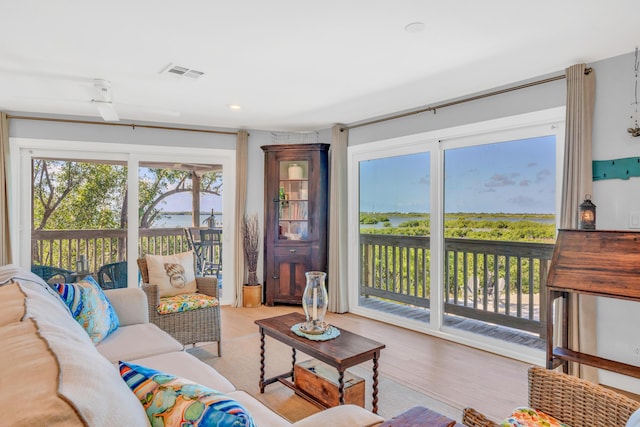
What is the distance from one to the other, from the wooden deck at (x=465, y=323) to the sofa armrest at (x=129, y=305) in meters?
2.76

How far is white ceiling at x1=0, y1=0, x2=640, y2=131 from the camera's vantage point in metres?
2.18

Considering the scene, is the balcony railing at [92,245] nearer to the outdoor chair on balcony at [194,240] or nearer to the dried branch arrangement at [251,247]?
the outdoor chair on balcony at [194,240]

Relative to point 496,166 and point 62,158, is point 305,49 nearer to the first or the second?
point 496,166

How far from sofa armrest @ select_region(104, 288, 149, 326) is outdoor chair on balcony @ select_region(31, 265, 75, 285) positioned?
2099mm

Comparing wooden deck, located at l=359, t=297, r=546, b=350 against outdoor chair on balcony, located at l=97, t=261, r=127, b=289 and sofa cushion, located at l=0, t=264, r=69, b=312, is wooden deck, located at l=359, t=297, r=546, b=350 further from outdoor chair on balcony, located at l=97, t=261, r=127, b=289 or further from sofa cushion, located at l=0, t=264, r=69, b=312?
sofa cushion, located at l=0, t=264, r=69, b=312

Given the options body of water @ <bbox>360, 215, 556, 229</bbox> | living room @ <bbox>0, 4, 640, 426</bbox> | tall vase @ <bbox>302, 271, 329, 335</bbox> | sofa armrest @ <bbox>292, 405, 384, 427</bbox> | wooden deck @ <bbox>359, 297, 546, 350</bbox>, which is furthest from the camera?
wooden deck @ <bbox>359, 297, 546, 350</bbox>

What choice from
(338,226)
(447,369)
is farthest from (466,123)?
(447,369)

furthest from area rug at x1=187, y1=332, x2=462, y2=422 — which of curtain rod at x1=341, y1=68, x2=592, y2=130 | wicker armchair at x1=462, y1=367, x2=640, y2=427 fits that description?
curtain rod at x1=341, y1=68, x2=592, y2=130

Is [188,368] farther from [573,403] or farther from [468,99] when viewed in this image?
[468,99]

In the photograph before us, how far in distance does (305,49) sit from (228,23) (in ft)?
1.89

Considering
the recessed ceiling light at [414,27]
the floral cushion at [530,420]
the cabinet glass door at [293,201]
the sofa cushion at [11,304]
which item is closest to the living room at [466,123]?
the cabinet glass door at [293,201]

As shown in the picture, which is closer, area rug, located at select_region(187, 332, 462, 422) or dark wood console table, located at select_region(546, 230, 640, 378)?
dark wood console table, located at select_region(546, 230, 640, 378)

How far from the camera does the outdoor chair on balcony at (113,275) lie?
4.67 m

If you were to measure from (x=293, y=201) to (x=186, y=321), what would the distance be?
2.35 m
